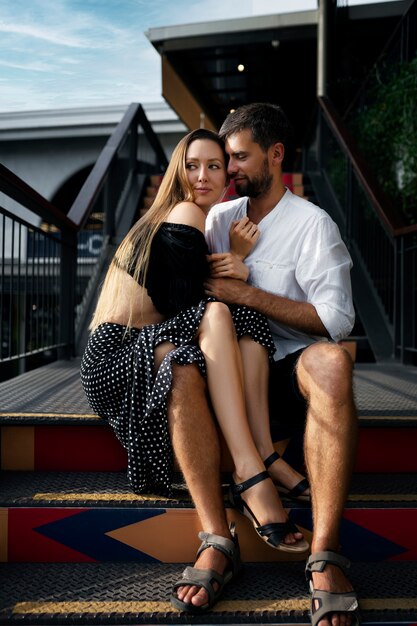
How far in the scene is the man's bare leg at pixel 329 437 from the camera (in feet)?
4.58

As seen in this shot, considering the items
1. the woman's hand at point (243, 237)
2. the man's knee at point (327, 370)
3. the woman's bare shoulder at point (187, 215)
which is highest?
the woman's bare shoulder at point (187, 215)

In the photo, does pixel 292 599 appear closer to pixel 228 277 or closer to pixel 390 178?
pixel 228 277

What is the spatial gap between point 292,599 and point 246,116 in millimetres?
1367

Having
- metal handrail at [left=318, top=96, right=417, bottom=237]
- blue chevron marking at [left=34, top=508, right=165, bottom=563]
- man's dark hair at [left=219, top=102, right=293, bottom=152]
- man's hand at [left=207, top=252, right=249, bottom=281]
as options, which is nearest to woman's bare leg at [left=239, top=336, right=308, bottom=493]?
man's hand at [left=207, top=252, right=249, bottom=281]

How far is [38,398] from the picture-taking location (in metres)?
2.13

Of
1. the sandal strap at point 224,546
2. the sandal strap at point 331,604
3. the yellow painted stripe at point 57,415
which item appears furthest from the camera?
the yellow painted stripe at point 57,415

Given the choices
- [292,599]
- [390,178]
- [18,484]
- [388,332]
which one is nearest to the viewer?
[292,599]

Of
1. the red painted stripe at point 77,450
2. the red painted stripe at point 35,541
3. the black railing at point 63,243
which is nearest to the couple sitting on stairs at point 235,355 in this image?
the red painted stripe at point 77,450

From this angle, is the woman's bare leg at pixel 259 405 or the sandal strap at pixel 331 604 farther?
the woman's bare leg at pixel 259 405

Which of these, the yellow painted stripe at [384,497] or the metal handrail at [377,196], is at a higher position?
the metal handrail at [377,196]

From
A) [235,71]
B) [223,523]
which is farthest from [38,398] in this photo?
[235,71]

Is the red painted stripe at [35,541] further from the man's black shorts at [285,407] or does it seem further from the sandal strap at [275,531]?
the man's black shorts at [285,407]

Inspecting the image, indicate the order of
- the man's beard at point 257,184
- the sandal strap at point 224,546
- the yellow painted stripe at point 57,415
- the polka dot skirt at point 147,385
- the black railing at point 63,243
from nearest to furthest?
the sandal strap at point 224,546 → the polka dot skirt at point 147,385 → the yellow painted stripe at point 57,415 → the man's beard at point 257,184 → the black railing at point 63,243

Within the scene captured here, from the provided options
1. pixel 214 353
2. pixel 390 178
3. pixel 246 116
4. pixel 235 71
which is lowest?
pixel 214 353
